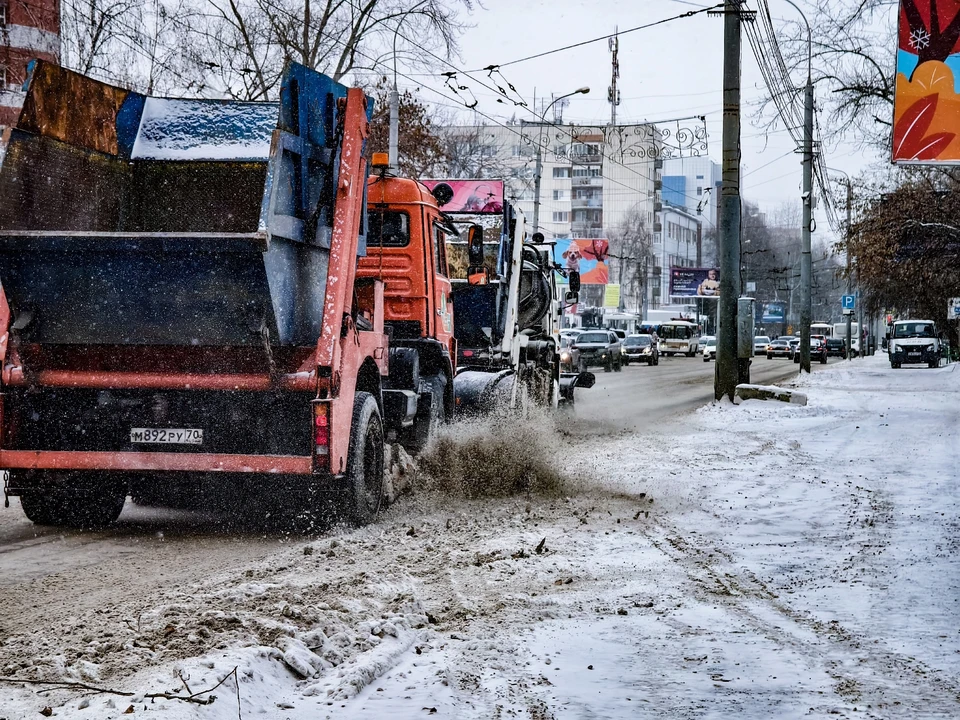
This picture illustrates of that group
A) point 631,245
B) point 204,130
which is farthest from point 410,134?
point 631,245

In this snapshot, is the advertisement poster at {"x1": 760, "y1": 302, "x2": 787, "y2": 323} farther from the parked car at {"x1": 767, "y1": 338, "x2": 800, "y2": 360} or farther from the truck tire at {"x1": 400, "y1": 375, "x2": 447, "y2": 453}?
the truck tire at {"x1": 400, "y1": 375, "x2": 447, "y2": 453}

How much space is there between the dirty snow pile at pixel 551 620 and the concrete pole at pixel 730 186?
965cm

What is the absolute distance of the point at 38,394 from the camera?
7367 millimetres

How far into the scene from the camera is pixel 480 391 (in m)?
12.8

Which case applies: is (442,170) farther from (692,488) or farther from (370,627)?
(370,627)

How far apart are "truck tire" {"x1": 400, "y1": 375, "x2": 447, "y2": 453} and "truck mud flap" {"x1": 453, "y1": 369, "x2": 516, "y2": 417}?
147cm

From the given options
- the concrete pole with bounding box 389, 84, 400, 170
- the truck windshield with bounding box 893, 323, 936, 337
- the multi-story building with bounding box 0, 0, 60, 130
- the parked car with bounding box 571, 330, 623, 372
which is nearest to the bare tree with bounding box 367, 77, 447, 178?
the concrete pole with bounding box 389, 84, 400, 170

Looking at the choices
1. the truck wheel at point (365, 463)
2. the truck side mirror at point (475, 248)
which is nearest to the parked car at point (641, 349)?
the truck side mirror at point (475, 248)

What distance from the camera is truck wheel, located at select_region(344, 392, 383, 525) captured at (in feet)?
25.6

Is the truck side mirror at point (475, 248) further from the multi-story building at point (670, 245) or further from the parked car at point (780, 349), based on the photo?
the multi-story building at point (670, 245)

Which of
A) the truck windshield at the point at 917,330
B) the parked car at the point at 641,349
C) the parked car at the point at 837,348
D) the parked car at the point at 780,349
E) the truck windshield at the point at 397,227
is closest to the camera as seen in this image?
the truck windshield at the point at 397,227

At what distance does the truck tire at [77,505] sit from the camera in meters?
7.86

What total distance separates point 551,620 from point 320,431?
2445 millimetres

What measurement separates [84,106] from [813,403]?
15999mm
